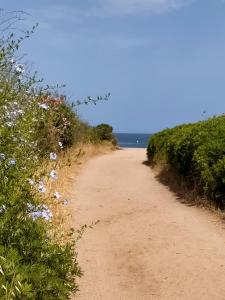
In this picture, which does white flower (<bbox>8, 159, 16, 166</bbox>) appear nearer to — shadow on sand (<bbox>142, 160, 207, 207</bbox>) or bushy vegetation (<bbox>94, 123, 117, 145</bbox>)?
shadow on sand (<bbox>142, 160, 207, 207</bbox>)

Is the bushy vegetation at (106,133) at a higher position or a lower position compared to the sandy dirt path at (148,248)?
higher

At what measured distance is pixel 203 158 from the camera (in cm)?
1131

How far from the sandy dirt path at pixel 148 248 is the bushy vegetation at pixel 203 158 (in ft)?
1.61

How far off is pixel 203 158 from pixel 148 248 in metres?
3.85

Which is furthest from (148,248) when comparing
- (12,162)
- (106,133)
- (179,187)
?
(106,133)

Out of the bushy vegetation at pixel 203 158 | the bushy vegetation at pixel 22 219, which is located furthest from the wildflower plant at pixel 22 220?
the bushy vegetation at pixel 203 158

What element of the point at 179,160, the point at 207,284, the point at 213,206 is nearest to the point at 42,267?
the point at 207,284

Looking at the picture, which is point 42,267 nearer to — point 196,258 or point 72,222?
point 196,258

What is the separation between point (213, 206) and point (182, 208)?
2.35ft

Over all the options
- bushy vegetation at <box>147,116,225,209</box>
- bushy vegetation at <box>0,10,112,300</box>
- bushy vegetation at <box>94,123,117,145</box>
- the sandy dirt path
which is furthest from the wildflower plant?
bushy vegetation at <box>94,123,117,145</box>

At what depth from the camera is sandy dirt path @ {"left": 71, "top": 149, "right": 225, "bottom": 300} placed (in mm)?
6227

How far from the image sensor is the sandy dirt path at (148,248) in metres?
6.23

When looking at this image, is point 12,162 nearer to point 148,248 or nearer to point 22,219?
point 22,219

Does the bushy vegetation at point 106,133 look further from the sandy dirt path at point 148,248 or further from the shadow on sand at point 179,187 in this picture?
the sandy dirt path at point 148,248
